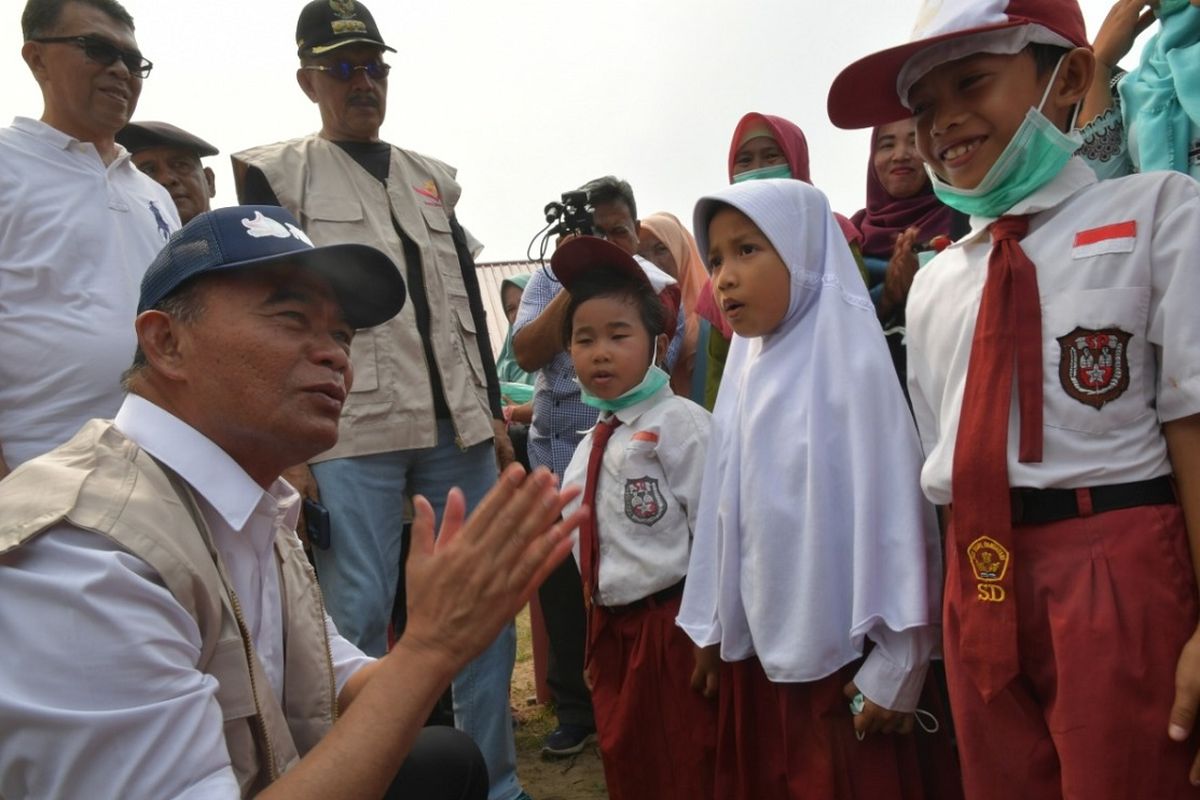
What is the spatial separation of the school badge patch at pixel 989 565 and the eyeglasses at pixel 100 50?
9.91 ft

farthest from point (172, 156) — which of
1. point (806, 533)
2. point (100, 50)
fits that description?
point (806, 533)

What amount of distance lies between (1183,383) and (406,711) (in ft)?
4.99

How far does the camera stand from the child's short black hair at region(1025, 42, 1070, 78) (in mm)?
2020

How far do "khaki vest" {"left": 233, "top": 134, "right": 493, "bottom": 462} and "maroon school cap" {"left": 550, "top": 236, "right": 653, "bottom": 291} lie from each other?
0.43 m

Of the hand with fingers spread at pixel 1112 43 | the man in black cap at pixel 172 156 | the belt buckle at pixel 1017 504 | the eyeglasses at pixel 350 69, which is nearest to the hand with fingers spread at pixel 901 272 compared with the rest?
the hand with fingers spread at pixel 1112 43

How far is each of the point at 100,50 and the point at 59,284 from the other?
32.9 inches

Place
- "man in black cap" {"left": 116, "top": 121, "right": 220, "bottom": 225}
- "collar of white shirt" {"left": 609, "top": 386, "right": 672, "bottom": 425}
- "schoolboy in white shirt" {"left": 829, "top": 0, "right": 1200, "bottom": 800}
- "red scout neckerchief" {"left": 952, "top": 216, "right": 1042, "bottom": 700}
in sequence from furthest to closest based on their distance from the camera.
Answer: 1. "man in black cap" {"left": 116, "top": 121, "right": 220, "bottom": 225}
2. "collar of white shirt" {"left": 609, "top": 386, "right": 672, "bottom": 425}
3. "red scout neckerchief" {"left": 952, "top": 216, "right": 1042, "bottom": 700}
4. "schoolboy in white shirt" {"left": 829, "top": 0, "right": 1200, "bottom": 800}

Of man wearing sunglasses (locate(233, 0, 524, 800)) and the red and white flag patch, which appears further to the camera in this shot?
man wearing sunglasses (locate(233, 0, 524, 800))

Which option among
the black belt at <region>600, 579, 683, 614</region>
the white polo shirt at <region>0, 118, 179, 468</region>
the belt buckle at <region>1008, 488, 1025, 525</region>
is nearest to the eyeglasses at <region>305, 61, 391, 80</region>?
the white polo shirt at <region>0, 118, 179, 468</region>

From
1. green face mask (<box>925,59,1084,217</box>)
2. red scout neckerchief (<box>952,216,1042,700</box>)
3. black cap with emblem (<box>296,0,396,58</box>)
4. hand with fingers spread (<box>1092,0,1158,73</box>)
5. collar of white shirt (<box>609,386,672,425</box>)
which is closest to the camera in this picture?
red scout neckerchief (<box>952,216,1042,700</box>)

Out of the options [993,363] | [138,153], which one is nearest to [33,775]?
[993,363]

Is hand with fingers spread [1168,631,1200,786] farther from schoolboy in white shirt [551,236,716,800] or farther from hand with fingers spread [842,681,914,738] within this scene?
schoolboy in white shirt [551,236,716,800]

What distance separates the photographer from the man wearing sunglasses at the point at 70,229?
265 cm

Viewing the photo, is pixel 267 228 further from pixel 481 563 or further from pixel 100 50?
pixel 100 50
